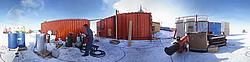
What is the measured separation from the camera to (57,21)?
49.5ft

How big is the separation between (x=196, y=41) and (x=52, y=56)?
577cm

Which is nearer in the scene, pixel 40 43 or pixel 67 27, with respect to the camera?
pixel 40 43

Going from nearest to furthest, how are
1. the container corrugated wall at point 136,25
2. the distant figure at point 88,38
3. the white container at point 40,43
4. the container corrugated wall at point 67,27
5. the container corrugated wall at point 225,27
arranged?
the white container at point 40,43, the distant figure at point 88,38, the container corrugated wall at point 67,27, the container corrugated wall at point 136,25, the container corrugated wall at point 225,27

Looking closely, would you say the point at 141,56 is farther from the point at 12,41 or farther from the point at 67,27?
the point at 67,27

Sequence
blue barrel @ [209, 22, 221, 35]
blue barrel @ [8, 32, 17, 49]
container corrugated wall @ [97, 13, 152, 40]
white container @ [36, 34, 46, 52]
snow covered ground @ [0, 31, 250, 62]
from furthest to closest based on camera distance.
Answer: blue barrel @ [209, 22, 221, 35]
container corrugated wall @ [97, 13, 152, 40]
blue barrel @ [8, 32, 17, 49]
white container @ [36, 34, 46, 52]
snow covered ground @ [0, 31, 250, 62]

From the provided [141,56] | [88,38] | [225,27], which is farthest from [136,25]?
[225,27]

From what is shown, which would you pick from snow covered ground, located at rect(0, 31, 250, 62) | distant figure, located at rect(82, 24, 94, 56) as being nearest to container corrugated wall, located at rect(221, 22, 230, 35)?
snow covered ground, located at rect(0, 31, 250, 62)

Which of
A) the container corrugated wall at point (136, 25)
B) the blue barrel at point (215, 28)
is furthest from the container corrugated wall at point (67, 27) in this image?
the blue barrel at point (215, 28)

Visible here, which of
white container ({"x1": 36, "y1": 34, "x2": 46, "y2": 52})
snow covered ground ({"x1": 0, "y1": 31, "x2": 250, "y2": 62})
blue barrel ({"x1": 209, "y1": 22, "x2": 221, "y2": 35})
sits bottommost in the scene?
snow covered ground ({"x1": 0, "y1": 31, "x2": 250, "y2": 62})

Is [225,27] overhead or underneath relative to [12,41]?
overhead

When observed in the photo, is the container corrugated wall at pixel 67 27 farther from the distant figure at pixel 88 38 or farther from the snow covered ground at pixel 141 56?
the distant figure at pixel 88 38

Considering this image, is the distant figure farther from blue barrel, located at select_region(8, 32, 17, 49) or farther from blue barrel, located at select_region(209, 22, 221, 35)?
blue barrel, located at select_region(209, 22, 221, 35)

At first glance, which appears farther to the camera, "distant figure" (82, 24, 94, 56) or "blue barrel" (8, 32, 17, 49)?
"blue barrel" (8, 32, 17, 49)

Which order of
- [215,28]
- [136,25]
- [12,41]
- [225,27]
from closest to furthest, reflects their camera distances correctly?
[12,41], [136,25], [215,28], [225,27]
